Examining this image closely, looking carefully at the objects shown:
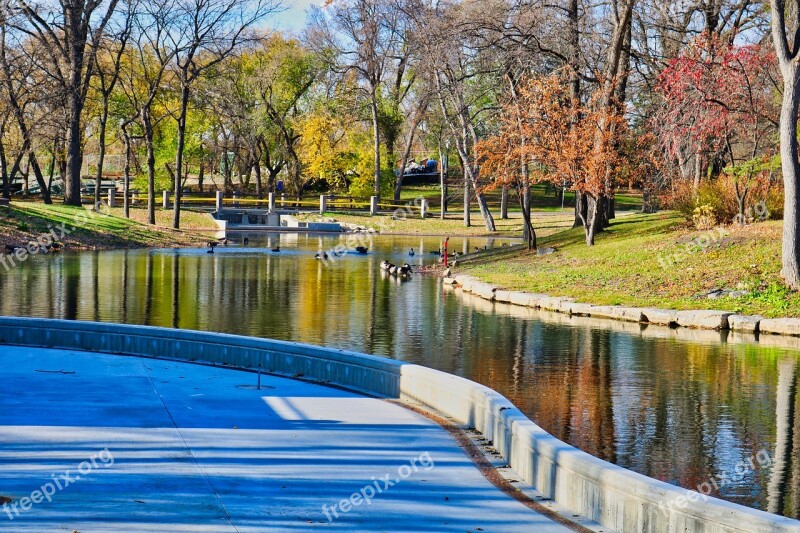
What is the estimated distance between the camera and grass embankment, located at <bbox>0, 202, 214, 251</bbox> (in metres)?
39.9

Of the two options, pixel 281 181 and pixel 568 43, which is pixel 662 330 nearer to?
pixel 568 43

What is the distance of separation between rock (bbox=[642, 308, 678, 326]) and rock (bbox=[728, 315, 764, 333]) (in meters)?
1.14

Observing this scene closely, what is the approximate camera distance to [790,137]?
23.0m

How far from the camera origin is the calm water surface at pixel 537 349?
1099 cm

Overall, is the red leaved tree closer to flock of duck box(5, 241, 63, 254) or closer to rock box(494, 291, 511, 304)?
rock box(494, 291, 511, 304)

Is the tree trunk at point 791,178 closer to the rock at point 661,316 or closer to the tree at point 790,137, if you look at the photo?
the tree at point 790,137

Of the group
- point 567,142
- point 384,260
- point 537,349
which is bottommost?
point 537,349

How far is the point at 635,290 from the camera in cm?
2456

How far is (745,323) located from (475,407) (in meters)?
11.3

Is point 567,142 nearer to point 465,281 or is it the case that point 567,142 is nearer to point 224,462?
point 465,281

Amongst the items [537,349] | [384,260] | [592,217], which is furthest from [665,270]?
[384,260]

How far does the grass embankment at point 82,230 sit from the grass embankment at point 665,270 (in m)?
17.5

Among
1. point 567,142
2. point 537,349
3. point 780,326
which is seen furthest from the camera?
point 567,142

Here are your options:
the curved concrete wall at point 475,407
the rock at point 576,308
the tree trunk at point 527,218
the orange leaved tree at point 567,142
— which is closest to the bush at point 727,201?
the orange leaved tree at point 567,142
